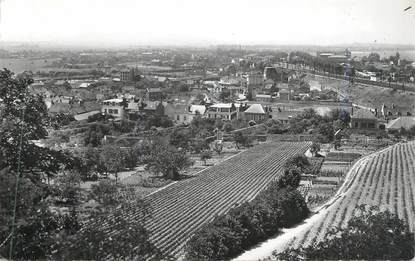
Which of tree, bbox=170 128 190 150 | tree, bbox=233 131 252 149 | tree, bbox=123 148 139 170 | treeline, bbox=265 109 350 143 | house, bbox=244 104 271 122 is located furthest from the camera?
house, bbox=244 104 271 122

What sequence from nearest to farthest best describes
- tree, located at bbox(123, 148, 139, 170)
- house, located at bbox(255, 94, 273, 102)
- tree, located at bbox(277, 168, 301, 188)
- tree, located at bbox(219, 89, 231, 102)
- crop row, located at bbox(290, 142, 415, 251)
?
1. crop row, located at bbox(290, 142, 415, 251)
2. tree, located at bbox(277, 168, 301, 188)
3. tree, located at bbox(123, 148, 139, 170)
4. house, located at bbox(255, 94, 273, 102)
5. tree, located at bbox(219, 89, 231, 102)

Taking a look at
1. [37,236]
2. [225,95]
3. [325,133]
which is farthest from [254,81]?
[37,236]

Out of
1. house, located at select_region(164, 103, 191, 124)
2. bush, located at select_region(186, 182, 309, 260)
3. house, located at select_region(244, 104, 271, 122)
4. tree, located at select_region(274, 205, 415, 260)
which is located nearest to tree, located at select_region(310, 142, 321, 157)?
bush, located at select_region(186, 182, 309, 260)

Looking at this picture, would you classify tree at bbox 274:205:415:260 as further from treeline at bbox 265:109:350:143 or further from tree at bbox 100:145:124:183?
treeline at bbox 265:109:350:143

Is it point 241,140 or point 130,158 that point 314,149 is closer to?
point 241,140

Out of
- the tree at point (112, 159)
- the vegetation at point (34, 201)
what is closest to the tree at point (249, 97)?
the tree at point (112, 159)

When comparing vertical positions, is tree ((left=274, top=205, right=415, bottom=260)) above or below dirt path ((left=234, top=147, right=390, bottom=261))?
above

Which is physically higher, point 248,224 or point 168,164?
point 248,224

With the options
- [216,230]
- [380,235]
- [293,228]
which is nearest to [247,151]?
[293,228]
